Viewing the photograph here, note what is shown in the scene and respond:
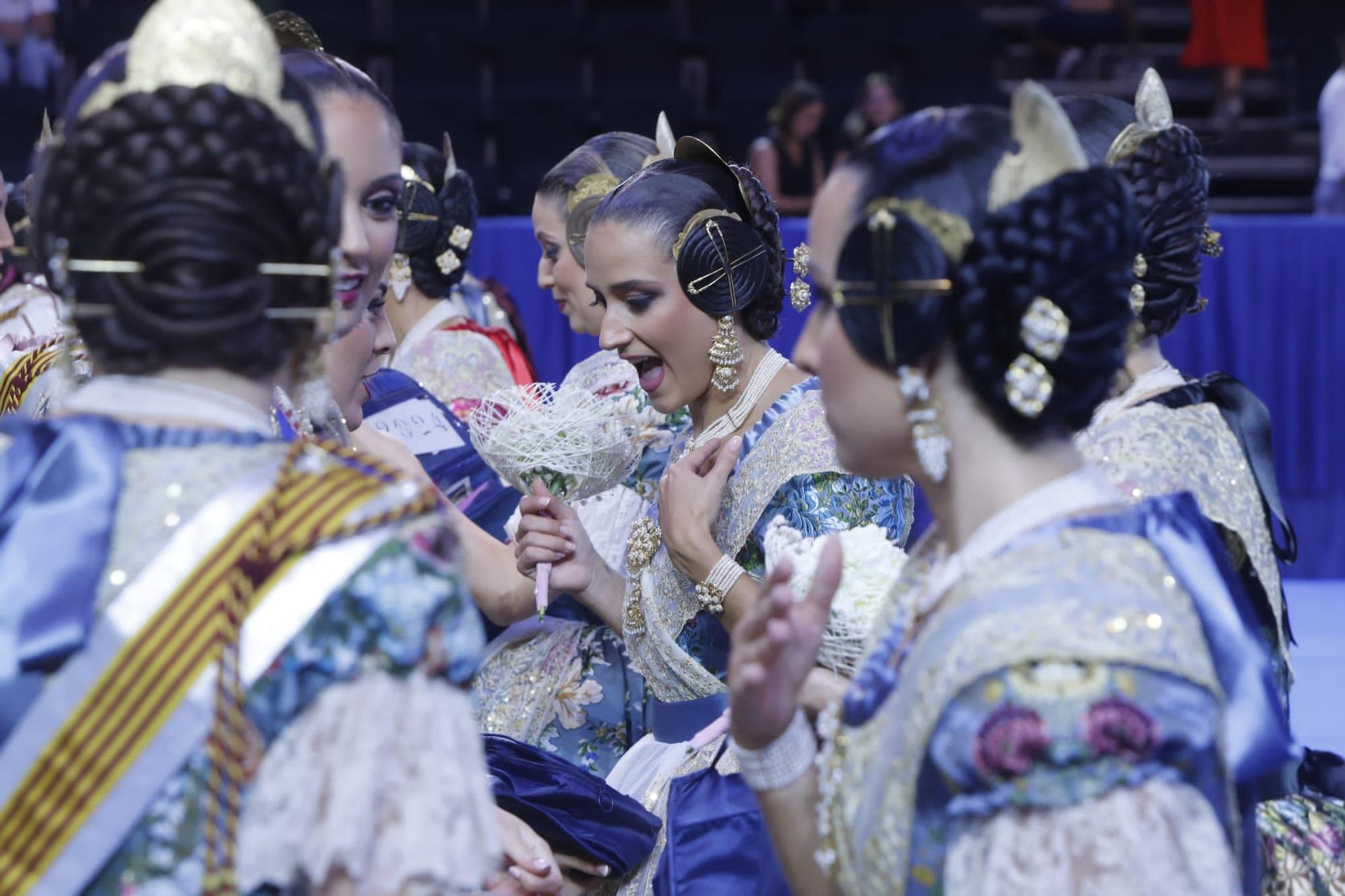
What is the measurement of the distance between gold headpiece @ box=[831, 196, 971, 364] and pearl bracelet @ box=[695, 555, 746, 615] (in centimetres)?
104

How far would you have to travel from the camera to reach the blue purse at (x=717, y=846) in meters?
2.41

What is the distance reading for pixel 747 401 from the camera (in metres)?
2.84

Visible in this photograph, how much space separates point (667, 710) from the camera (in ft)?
9.03

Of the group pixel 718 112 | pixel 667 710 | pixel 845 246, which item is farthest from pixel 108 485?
pixel 718 112

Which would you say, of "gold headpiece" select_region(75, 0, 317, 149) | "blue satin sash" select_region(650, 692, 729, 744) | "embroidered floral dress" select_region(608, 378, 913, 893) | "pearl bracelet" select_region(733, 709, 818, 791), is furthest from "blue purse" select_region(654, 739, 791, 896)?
"gold headpiece" select_region(75, 0, 317, 149)

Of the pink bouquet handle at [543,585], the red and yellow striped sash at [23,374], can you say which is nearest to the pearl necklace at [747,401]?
the pink bouquet handle at [543,585]

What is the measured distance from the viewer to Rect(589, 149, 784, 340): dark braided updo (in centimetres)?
284

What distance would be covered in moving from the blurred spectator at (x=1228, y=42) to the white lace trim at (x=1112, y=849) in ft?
33.2

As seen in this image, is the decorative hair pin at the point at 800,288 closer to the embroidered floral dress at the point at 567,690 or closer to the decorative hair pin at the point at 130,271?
the embroidered floral dress at the point at 567,690

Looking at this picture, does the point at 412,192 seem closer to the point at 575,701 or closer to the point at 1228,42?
the point at 575,701

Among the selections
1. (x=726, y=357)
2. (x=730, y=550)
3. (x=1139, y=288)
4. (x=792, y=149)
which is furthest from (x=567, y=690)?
(x=792, y=149)

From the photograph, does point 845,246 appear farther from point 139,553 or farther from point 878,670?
point 139,553

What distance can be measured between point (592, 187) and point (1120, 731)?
2.97 meters

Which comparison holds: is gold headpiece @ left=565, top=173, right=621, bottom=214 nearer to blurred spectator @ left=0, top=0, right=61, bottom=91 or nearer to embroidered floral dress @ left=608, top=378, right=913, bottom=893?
embroidered floral dress @ left=608, top=378, right=913, bottom=893
